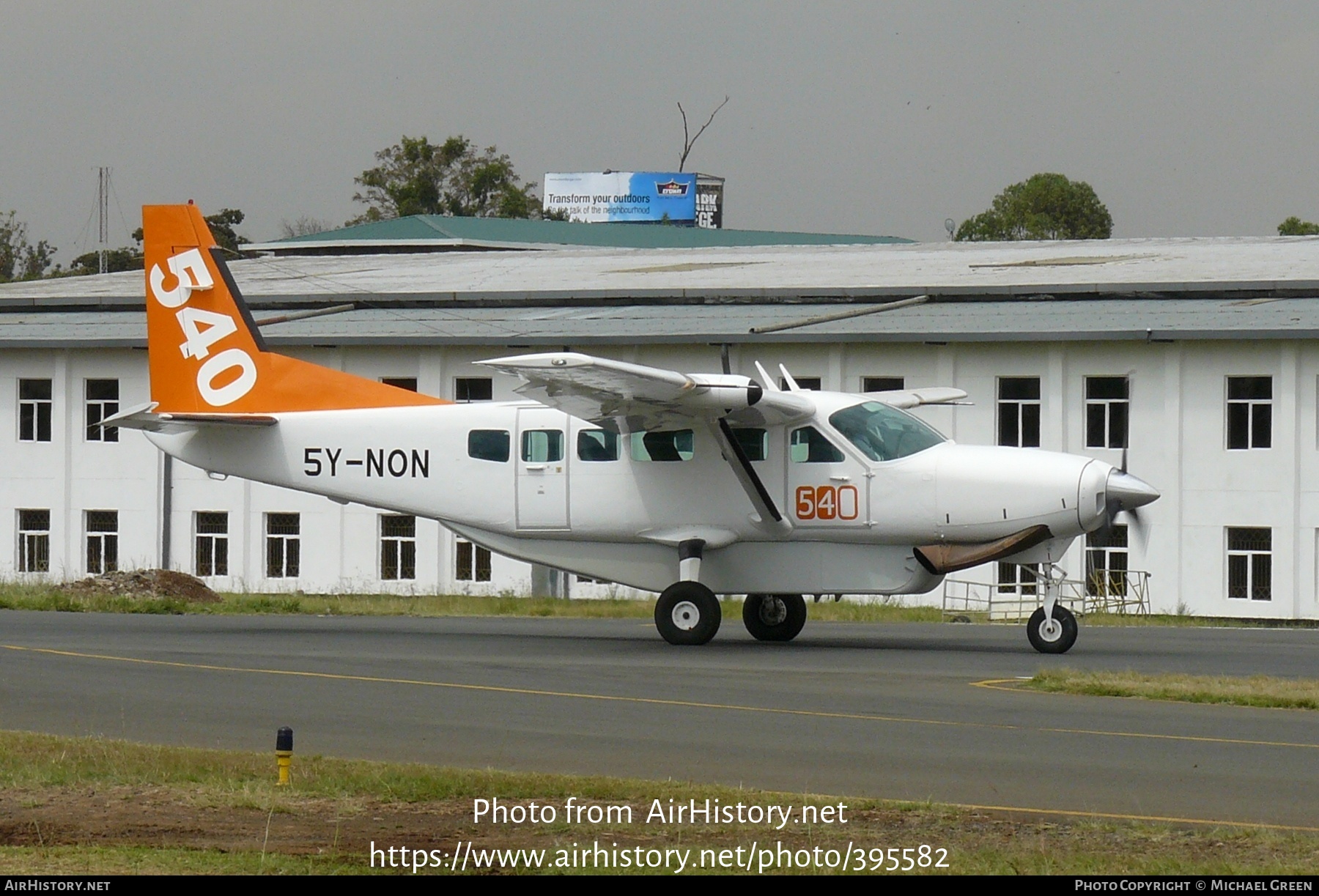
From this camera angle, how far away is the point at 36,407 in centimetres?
4738

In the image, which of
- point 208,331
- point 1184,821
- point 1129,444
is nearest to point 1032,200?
point 1129,444

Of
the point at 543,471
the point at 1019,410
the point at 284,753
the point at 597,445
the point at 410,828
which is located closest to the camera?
the point at 410,828

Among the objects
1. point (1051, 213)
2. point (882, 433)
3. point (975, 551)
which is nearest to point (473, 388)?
point (882, 433)

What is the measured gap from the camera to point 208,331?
2306 cm

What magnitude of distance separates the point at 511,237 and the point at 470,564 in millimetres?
41668

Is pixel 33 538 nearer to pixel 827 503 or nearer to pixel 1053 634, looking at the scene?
pixel 827 503

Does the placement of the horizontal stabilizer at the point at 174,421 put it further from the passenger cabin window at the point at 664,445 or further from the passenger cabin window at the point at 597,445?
the passenger cabin window at the point at 664,445

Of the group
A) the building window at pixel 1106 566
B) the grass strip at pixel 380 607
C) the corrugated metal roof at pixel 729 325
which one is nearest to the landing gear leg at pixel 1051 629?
the grass strip at pixel 380 607

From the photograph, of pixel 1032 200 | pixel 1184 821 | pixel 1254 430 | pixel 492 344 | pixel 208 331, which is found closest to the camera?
pixel 1184 821

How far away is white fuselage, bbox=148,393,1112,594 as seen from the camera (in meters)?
19.6

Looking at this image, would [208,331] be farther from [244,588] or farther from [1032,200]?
[1032,200]

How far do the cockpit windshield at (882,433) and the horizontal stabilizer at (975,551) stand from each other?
47.3 inches

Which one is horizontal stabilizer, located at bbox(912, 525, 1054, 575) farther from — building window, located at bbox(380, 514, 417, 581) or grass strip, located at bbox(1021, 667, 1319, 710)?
building window, located at bbox(380, 514, 417, 581)
